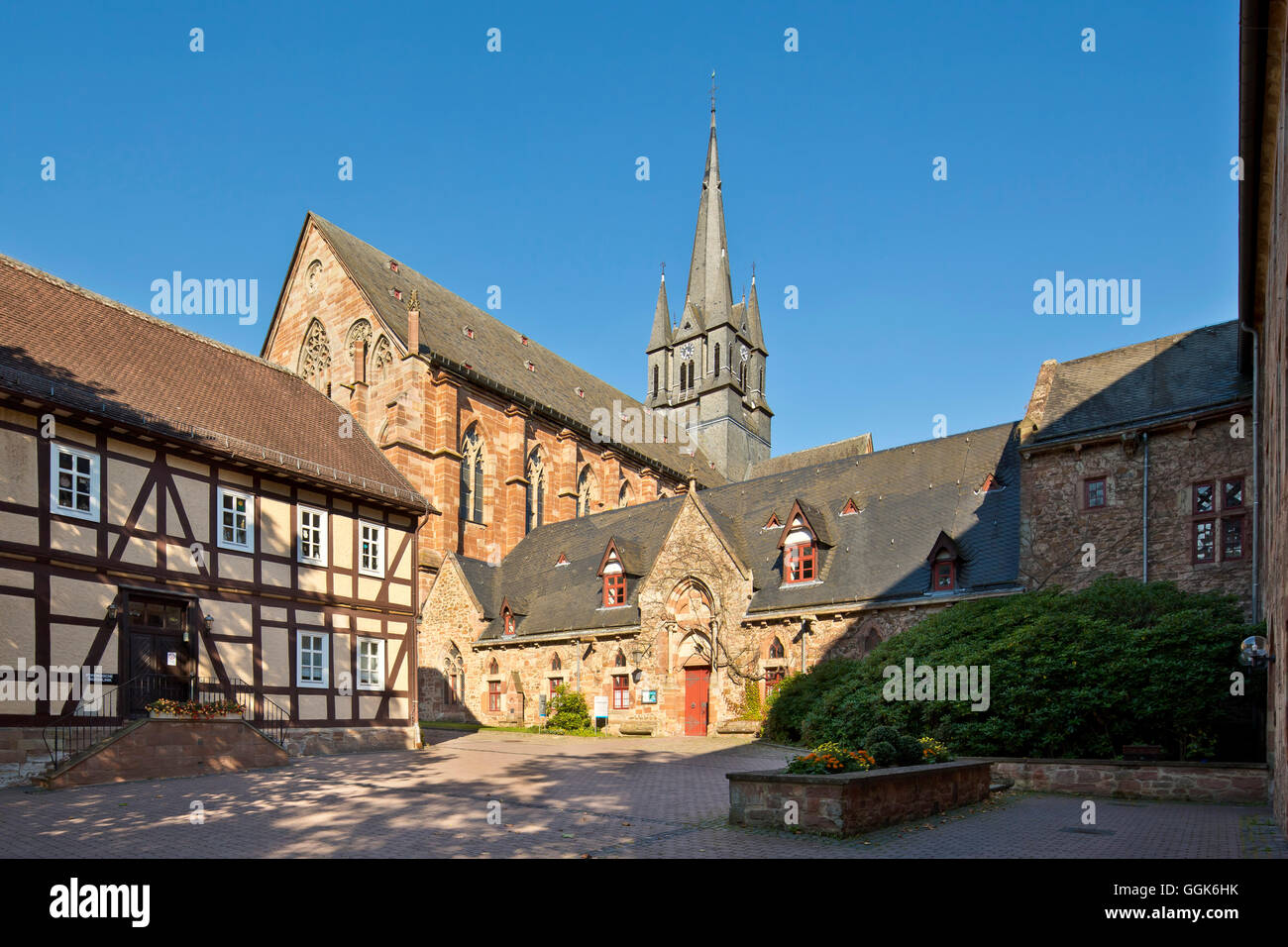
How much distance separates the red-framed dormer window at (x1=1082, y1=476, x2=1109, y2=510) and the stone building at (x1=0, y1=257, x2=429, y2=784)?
57.9 feet

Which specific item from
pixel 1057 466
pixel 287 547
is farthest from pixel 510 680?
pixel 1057 466

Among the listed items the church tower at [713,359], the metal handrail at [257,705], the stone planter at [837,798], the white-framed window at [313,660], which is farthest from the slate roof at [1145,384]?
the church tower at [713,359]

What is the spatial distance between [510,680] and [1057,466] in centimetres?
1964

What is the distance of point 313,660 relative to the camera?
23156mm

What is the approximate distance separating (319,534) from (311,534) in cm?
25

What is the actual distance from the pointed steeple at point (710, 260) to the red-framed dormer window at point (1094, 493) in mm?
49510

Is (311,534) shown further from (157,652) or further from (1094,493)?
(1094,493)

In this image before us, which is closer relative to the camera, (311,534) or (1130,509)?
(1130,509)

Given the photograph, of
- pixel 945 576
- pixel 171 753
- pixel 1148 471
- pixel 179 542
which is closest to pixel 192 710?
pixel 171 753

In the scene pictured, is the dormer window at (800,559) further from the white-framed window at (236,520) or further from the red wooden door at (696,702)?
the white-framed window at (236,520)

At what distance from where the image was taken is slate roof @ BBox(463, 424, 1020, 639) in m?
24.9

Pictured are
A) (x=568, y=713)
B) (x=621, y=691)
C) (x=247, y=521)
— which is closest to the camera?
(x=247, y=521)

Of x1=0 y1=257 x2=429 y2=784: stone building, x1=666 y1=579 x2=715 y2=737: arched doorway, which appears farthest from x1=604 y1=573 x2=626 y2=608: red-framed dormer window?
x1=0 y1=257 x2=429 y2=784: stone building

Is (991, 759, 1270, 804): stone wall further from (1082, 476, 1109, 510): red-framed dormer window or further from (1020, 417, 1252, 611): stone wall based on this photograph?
(1082, 476, 1109, 510): red-framed dormer window
